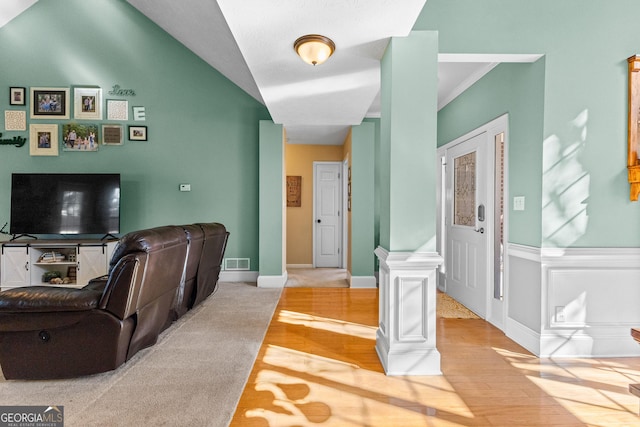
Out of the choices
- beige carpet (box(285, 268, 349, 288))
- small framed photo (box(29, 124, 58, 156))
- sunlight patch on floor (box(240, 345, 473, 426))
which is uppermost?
small framed photo (box(29, 124, 58, 156))

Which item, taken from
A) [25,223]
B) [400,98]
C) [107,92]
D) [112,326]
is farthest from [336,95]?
[25,223]

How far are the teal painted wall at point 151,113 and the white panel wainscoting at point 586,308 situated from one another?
3.87 meters

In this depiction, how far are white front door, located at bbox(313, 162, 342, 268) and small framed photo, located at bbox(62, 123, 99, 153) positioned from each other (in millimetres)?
3734

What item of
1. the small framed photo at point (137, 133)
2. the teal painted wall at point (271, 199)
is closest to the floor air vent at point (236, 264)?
the teal painted wall at point (271, 199)

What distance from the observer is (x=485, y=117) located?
132 inches

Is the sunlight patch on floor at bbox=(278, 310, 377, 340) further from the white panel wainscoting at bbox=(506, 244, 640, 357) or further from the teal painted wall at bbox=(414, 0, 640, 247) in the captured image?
the teal painted wall at bbox=(414, 0, 640, 247)

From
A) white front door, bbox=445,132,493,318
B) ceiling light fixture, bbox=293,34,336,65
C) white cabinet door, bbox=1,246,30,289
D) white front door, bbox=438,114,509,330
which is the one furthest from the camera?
white cabinet door, bbox=1,246,30,289

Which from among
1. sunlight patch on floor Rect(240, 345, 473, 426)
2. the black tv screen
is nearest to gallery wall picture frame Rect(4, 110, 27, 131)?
the black tv screen

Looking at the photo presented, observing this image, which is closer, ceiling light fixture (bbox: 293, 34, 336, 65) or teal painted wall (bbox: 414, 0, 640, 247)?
ceiling light fixture (bbox: 293, 34, 336, 65)

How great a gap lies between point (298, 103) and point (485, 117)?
78.1 inches

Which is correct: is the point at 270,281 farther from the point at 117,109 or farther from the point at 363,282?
the point at 117,109

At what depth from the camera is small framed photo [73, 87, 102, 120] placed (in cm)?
509

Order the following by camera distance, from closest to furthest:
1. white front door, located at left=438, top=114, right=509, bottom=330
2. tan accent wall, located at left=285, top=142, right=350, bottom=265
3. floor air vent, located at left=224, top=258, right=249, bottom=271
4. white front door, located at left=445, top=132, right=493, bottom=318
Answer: white front door, located at left=438, top=114, right=509, bottom=330 → white front door, located at left=445, top=132, right=493, bottom=318 → floor air vent, located at left=224, top=258, right=249, bottom=271 → tan accent wall, located at left=285, top=142, right=350, bottom=265

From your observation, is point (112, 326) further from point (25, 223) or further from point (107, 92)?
point (107, 92)
